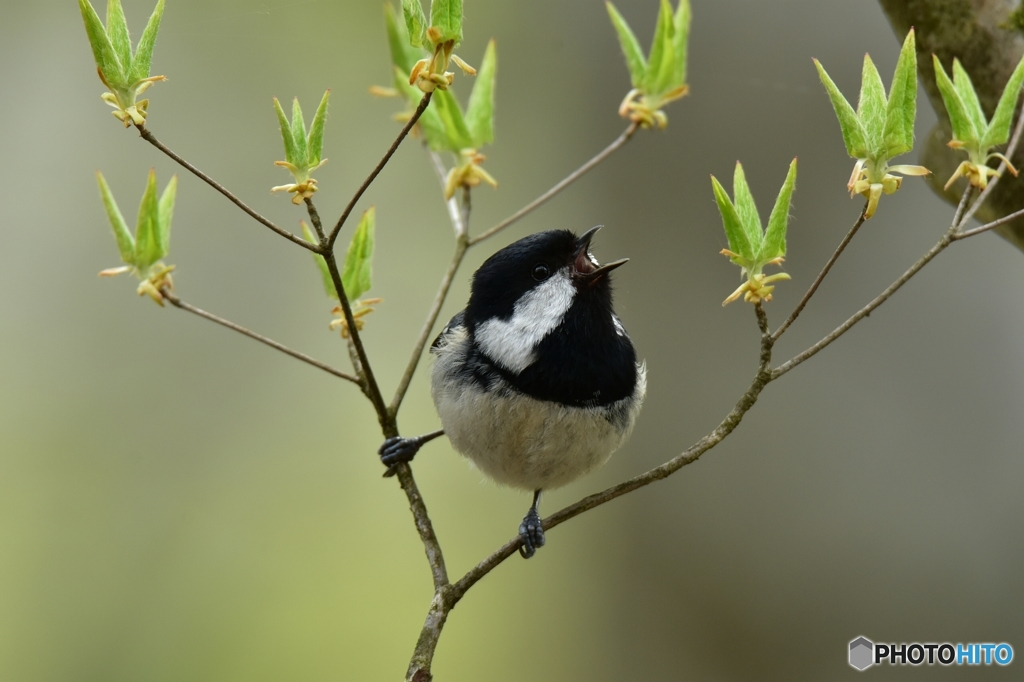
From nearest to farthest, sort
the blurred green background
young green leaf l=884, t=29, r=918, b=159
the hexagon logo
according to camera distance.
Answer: young green leaf l=884, t=29, r=918, b=159, the hexagon logo, the blurred green background

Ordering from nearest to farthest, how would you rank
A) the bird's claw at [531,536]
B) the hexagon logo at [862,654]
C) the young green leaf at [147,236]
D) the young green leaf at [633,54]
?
the young green leaf at [147,236] → the young green leaf at [633,54] → the bird's claw at [531,536] → the hexagon logo at [862,654]

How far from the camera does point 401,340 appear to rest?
216 centimetres

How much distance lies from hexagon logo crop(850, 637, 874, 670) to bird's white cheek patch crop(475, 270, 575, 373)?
857 mm

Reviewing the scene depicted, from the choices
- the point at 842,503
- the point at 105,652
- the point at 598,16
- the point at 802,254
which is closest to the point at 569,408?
the point at 802,254

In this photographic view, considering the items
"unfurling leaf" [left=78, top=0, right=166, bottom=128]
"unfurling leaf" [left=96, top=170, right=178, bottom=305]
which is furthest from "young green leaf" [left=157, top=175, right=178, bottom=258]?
"unfurling leaf" [left=78, top=0, right=166, bottom=128]

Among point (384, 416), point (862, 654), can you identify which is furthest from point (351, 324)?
point (862, 654)

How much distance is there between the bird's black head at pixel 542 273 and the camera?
107 centimetres

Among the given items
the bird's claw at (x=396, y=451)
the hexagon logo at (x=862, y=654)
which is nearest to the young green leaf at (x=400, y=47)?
the bird's claw at (x=396, y=451)

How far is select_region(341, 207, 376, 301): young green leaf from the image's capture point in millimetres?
913

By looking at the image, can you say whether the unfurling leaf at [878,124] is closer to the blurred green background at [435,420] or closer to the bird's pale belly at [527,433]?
the bird's pale belly at [527,433]

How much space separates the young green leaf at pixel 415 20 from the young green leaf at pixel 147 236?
28 cm

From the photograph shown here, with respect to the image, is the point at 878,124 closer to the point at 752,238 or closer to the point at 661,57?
the point at 752,238

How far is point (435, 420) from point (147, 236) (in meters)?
1.47

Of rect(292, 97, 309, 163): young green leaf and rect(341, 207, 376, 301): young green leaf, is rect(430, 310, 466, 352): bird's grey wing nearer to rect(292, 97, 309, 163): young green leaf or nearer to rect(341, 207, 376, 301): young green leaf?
rect(341, 207, 376, 301): young green leaf
